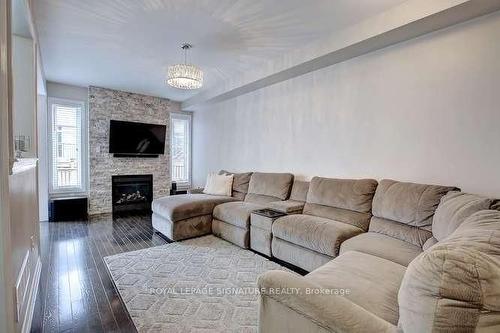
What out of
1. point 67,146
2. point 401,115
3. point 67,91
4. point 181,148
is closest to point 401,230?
point 401,115

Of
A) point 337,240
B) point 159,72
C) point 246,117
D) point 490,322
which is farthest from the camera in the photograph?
point 246,117

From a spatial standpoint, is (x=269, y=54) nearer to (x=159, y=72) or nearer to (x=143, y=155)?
(x=159, y=72)

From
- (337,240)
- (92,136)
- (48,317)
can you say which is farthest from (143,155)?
(337,240)

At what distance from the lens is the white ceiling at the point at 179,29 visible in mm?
2557

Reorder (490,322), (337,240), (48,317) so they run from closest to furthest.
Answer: (490,322) < (48,317) < (337,240)

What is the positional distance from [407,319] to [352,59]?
128 inches

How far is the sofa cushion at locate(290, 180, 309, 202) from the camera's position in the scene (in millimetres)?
3738

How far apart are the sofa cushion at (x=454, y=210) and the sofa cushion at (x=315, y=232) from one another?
2.52 ft

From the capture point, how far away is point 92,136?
5.56 meters

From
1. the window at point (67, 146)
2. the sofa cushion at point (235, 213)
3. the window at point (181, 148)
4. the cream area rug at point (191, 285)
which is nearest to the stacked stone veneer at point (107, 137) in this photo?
the window at point (67, 146)

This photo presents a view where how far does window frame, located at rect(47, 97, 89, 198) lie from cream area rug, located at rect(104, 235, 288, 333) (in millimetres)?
3118

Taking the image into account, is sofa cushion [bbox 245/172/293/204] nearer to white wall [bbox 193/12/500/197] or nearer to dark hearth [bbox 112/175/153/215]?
white wall [bbox 193/12/500/197]

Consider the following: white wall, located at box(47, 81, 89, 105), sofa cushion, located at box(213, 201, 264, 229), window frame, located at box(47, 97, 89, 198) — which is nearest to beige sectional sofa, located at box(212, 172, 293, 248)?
sofa cushion, located at box(213, 201, 264, 229)

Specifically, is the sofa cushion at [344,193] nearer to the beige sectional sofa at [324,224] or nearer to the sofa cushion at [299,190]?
the beige sectional sofa at [324,224]
